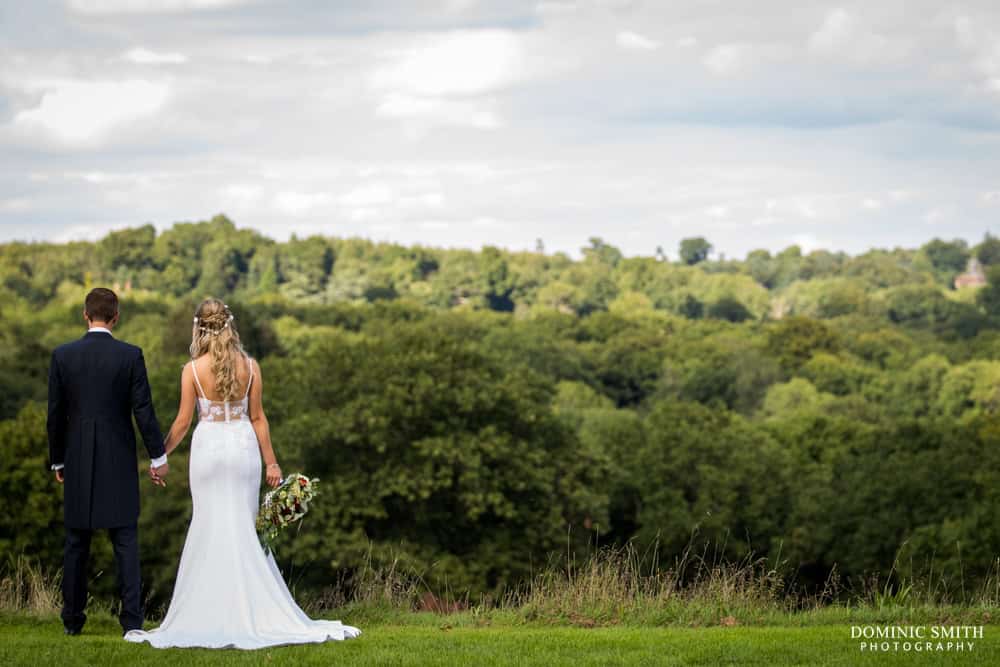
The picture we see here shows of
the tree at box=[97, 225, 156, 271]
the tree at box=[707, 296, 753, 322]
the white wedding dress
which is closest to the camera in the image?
the white wedding dress

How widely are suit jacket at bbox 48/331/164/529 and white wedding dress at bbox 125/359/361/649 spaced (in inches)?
15.4

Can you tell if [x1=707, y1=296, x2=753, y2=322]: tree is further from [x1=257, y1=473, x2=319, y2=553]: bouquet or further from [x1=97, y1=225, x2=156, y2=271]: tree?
[x1=257, y1=473, x2=319, y2=553]: bouquet

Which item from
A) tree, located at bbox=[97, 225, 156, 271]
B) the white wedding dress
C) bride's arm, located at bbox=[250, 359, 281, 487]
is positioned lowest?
the white wedding dress

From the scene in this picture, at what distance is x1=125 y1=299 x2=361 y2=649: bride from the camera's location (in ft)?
25.1

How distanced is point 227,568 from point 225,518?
33 centimetres

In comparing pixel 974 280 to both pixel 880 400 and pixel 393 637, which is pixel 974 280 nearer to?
pixel 880 400

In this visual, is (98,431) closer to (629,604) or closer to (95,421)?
(95,421)

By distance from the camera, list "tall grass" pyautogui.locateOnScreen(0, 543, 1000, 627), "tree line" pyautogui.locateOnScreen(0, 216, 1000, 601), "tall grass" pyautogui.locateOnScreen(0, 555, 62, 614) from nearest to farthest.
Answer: "tall grass" pyautogui.locateOnScreen(0, 543, 1000, 627) → "tall grass" pyautogui.locateOnScreen(0, 555, 62, 614) → "tree line" pyautogui.locateOnScreen(0, 216, 1000, 601)

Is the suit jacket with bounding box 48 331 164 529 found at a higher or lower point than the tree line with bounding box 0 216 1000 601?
higher

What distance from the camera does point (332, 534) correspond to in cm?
3400

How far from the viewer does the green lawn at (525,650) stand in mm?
7129

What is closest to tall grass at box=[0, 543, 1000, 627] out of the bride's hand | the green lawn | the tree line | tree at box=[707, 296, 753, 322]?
the green lawn

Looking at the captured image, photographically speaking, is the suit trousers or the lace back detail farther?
the lace back detail

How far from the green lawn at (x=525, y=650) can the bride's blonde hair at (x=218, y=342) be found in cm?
169
